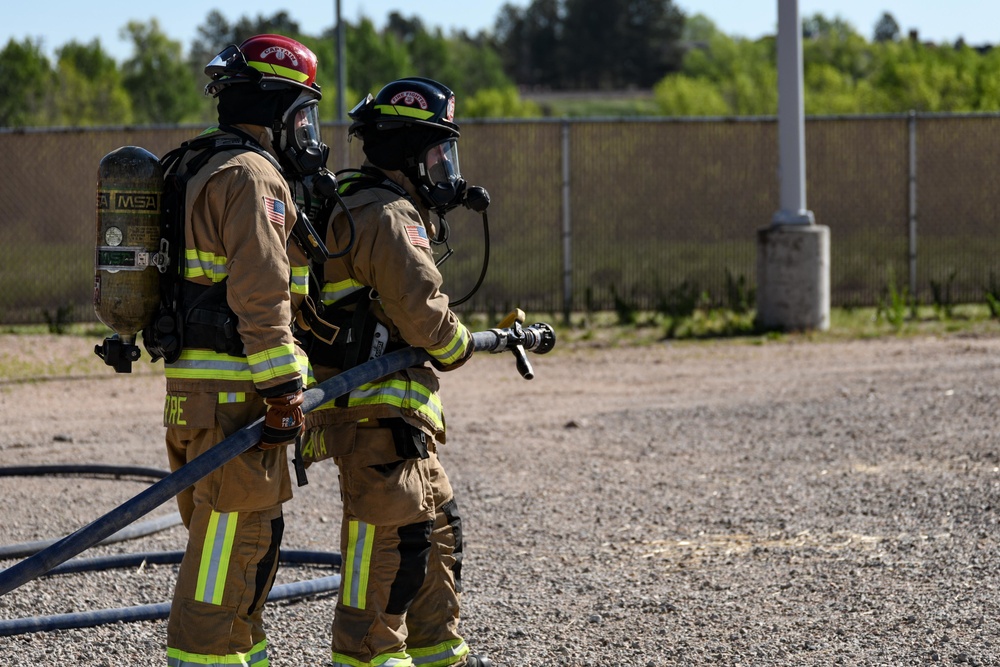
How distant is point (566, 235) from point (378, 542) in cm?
971

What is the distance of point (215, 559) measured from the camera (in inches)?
144

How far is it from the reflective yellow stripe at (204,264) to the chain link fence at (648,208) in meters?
9.53

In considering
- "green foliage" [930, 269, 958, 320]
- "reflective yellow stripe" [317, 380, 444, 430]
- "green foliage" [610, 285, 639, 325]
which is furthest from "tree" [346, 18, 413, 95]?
"reflective yellow stripe" [317, 380, 444, 430]

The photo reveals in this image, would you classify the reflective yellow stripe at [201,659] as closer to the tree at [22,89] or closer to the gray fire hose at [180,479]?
the gray fire hose at [180,479]

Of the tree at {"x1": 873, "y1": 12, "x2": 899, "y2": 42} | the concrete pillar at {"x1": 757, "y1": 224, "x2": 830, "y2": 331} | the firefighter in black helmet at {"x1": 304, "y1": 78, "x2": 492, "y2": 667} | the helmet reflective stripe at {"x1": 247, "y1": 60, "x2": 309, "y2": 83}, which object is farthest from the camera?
the tree at {"x1": 873, "y1": 12, "x2": 899, "y2": 42}

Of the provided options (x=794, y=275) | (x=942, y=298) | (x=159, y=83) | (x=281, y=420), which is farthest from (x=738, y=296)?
(x=159, y=83)

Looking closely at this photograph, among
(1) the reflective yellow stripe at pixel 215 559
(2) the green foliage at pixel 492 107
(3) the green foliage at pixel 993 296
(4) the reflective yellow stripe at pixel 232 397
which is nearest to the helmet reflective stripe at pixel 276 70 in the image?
(4) the reflective yellow stripe at pixel 232 397

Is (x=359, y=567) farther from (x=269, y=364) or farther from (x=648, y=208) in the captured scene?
(x=648, y=208)

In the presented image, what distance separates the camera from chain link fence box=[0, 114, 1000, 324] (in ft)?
42.6

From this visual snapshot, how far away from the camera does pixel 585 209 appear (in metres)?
13.6

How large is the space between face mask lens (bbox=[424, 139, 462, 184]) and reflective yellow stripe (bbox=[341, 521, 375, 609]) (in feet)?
3.86

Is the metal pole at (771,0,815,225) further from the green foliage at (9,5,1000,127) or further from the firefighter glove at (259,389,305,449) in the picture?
the firefighter glove at (259,389,305,449)

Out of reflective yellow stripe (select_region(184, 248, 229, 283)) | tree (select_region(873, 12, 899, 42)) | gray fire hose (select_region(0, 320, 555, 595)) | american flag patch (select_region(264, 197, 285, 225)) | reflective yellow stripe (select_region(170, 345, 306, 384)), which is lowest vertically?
gray fire hose (select_region(0, 320, 555, 595))

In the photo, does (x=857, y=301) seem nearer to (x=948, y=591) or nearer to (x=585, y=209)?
(x=585, y=209)
